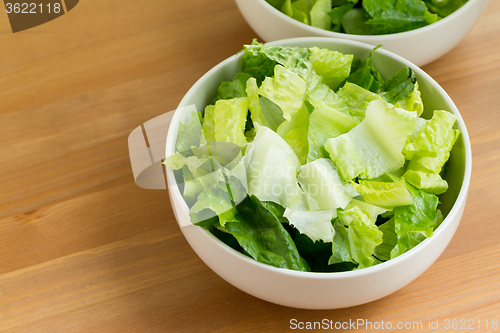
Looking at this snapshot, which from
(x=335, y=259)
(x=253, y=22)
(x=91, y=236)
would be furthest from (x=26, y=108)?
(x=335, y=259)

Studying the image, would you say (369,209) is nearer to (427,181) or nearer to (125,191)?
(427,181)

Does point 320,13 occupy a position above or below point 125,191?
above

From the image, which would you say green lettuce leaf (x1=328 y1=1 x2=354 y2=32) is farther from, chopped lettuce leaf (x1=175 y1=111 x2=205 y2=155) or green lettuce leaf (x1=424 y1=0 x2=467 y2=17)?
chopped lettuce leaf (x1=175 y1=111 x2=205 y2=155)

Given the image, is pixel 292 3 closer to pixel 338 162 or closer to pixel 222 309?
pixel 338 162

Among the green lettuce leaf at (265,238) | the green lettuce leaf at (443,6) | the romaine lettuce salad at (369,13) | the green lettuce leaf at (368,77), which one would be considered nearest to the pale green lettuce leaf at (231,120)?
the green lettuce leaf at (265,238)

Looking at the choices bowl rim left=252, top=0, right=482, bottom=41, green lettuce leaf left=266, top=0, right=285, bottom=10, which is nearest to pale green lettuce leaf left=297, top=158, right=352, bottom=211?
bowl rim left=252, top=0, right=482, bottom=41

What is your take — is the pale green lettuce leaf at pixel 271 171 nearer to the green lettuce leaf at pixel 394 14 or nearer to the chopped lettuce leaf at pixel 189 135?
the chopped lettuce leaf at pixel 189 135

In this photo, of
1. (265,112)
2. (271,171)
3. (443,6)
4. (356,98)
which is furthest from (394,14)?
(271,171)

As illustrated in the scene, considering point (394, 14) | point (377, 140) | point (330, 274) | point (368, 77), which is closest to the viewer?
point (330, 274)
